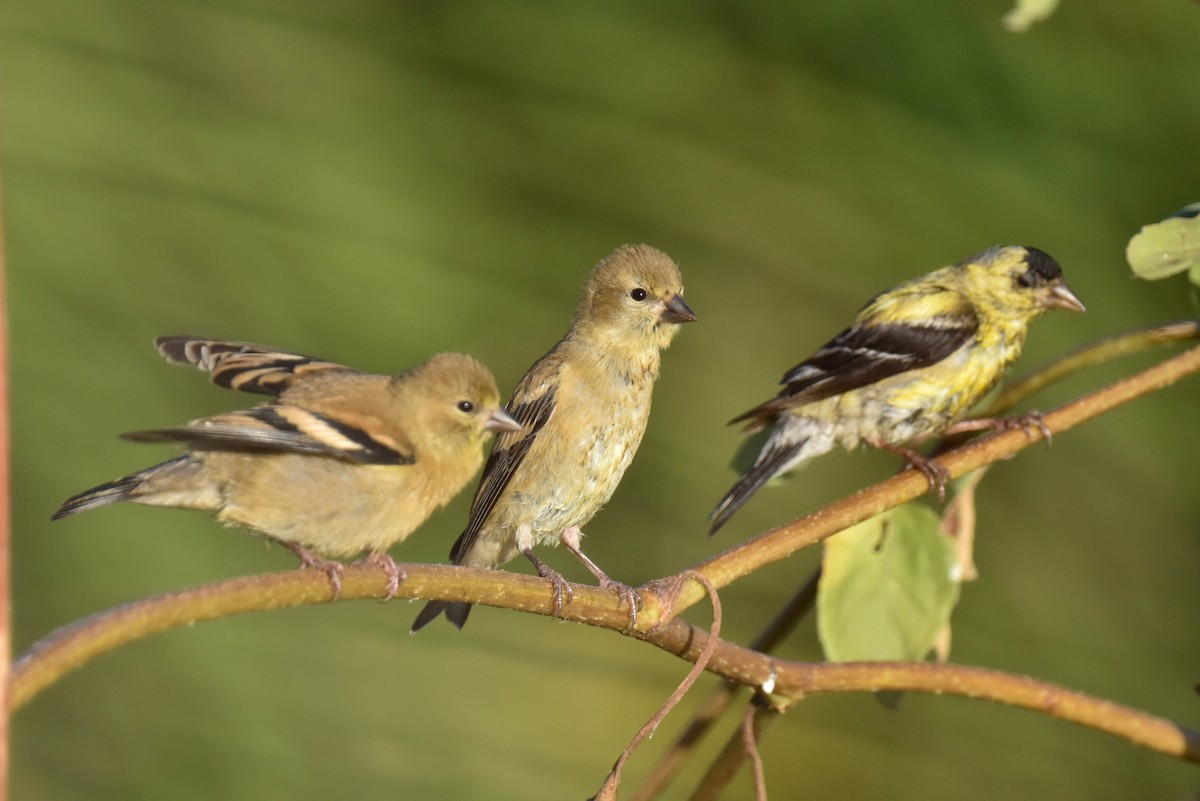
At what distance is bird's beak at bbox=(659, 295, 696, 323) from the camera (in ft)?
9.44

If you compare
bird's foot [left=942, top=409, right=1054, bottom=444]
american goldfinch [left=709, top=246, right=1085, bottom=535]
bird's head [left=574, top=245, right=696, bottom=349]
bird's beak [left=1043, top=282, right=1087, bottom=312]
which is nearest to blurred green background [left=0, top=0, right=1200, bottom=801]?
bird's foot [left=942, top=409, right=1054, bottom=444]

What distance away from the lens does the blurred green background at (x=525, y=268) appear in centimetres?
194

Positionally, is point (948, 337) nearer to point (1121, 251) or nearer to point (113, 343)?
point (1121, 251)

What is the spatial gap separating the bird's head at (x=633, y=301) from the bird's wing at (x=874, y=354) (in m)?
0.81

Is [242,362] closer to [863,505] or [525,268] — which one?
[525,268]

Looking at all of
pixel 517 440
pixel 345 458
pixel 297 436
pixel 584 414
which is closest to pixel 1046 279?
pixel 584 414

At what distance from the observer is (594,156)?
7.22 feet

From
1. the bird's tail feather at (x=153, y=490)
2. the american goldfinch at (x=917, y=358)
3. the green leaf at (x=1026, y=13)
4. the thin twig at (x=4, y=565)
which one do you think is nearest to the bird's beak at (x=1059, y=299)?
the american goldfinch at (x=917, y=358)

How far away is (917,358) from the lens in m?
3.94

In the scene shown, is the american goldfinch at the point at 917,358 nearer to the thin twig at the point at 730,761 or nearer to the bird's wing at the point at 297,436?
the bird's wing at the point at 297,436

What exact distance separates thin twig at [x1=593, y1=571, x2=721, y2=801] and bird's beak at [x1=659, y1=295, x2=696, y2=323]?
1122 mm

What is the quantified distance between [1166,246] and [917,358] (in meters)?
2.02

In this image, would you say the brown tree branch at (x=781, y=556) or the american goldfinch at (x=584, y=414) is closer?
the brown tree branch at (x=781, y=556)

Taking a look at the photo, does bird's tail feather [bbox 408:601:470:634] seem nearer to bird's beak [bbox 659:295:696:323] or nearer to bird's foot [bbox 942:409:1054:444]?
bird's beak [bbox 659:295:696:323]
